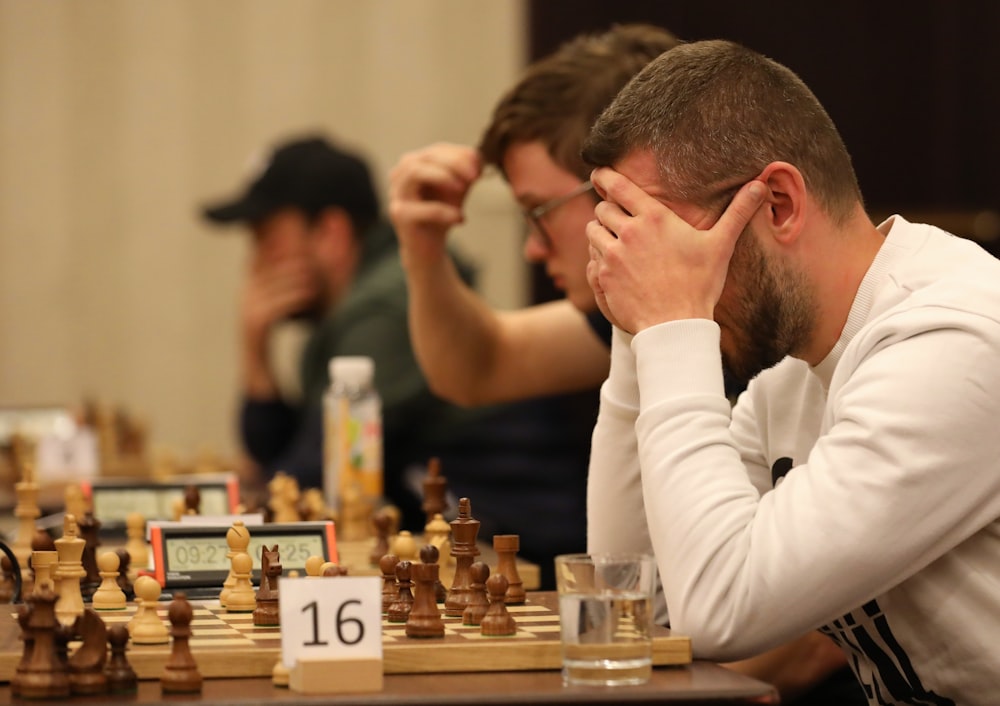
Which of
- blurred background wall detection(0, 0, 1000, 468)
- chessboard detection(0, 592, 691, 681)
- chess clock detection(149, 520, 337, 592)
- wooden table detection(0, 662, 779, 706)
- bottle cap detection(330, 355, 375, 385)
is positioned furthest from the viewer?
blurred background wall detection(0, 0, 1000, 468)

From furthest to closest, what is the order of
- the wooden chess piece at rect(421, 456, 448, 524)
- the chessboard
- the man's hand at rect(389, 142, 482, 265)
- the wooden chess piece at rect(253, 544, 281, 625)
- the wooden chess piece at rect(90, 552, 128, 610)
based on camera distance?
the man's hand at rect(389, 142, 482, 265) < the wooden chess piece at rect(421, 456, 448, 524) < the wooden chess piece at rect(90, 552, 128, 610) < the wooden chess piece at rect(253, 544, 281, 625) < the chessboard

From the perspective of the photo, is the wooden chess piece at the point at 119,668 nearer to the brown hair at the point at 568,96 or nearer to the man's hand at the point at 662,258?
the man's hand at the point at 662,258

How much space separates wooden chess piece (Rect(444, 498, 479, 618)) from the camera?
1.36m

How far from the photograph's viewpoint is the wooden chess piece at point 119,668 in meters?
1.09

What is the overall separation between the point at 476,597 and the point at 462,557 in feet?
0.28

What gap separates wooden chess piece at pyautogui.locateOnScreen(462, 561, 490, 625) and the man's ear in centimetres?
43

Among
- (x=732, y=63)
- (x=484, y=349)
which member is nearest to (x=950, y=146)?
(x=484, y=349)

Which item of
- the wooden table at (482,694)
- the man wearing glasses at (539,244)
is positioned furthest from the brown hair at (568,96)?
the wooden table at (482,694)

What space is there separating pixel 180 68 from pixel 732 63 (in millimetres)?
4130

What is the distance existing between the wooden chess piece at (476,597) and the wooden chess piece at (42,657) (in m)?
0.38

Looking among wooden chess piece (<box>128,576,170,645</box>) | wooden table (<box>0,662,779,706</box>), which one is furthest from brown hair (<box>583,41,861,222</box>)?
wooden chess piece (<box>128,576,170,645</box>)

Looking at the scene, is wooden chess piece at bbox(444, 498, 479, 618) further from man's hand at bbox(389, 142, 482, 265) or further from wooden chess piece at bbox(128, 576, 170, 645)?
man's hand at bbox(389, 142, 482, 265)

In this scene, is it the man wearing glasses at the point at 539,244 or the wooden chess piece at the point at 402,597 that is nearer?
the wooden chess piece at the point at 402,597

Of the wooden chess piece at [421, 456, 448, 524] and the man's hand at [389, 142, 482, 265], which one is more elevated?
the man's hand at [389, 142, 482, 265]
